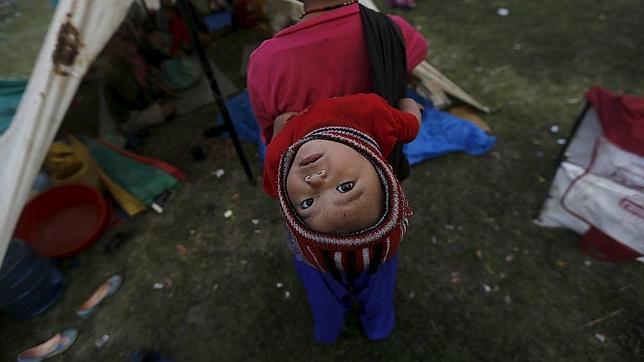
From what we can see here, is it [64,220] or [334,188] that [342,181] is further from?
[64,220]

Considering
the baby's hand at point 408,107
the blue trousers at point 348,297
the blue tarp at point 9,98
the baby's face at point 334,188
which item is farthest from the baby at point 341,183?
the blue tarp at point 9,98

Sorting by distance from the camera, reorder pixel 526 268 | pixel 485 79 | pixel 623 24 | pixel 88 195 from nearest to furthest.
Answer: pixel 526 268
pixel 88 195
pixel 485 79
pixel 623 24

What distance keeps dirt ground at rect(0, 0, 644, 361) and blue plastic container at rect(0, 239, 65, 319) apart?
0.36ft

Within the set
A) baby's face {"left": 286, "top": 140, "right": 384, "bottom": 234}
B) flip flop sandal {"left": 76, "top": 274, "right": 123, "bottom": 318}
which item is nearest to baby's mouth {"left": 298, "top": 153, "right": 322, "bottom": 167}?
baby's face {"left": 286, "top": 140, "right": 384, "bottom": 234}

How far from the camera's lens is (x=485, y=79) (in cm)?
423

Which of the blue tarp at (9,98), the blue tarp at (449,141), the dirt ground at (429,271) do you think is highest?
the blue tarp at (9,98)

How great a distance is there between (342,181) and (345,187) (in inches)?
0.9

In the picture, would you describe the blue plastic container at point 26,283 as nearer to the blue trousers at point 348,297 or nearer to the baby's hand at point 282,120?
the blue trousers at point 348,297

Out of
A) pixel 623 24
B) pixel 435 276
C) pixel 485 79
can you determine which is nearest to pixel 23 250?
pixel 435 276

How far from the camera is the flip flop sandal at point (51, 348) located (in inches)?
104

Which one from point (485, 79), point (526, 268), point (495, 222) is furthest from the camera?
point (485, 79)

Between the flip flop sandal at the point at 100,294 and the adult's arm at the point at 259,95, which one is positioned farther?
the flip flop sandal at the point at 100,294

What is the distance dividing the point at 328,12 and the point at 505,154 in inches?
105

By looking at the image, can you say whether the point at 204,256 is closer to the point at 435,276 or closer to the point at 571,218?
the point at 435,276
